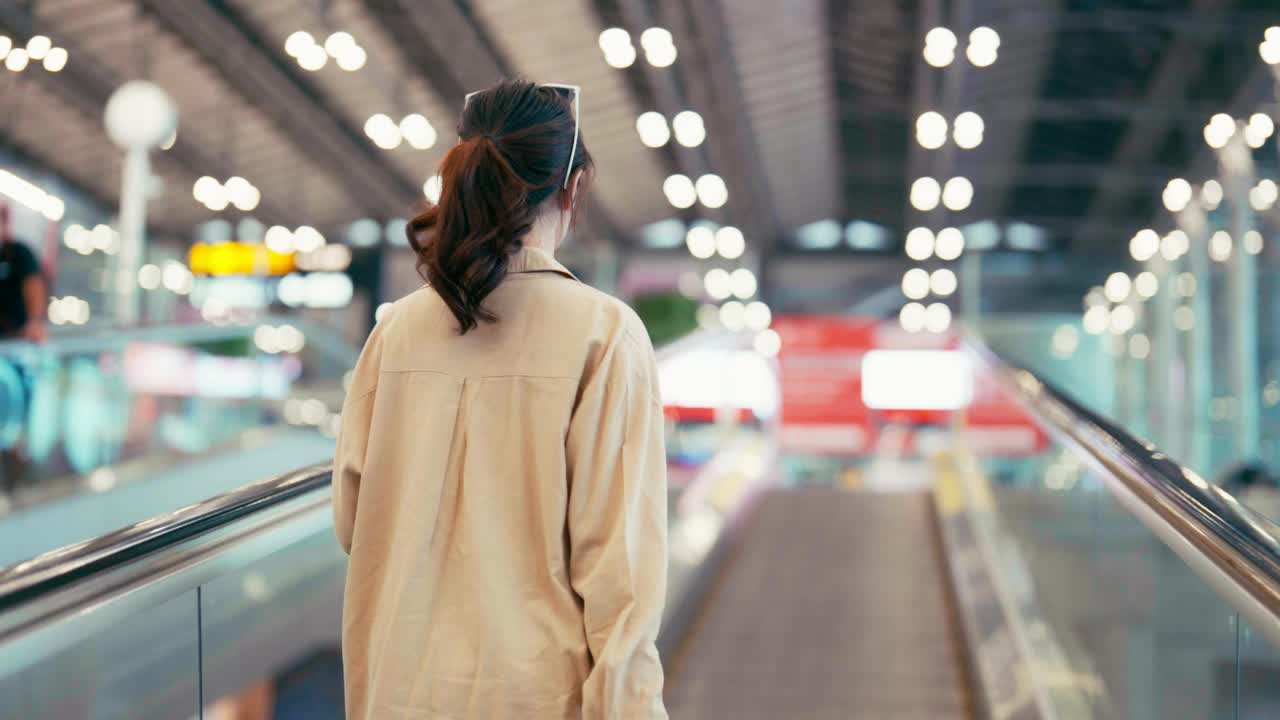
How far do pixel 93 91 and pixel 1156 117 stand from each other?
13131 millimetres

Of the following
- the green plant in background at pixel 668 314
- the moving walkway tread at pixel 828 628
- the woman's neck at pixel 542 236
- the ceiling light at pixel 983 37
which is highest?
the ceiling light at pixel 983 37

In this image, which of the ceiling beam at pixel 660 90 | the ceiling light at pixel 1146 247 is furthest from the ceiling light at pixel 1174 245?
the ceiling beam at pixel 660 90

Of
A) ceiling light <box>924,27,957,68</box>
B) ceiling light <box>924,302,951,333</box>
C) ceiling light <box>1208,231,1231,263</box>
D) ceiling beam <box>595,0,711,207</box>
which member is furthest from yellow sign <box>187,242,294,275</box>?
ceiling light <box>1208,231,1231,263</box>

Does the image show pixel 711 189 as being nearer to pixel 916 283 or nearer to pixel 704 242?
pixel 704 242

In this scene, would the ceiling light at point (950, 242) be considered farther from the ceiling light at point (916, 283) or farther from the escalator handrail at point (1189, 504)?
the escalator handrail at point (1189, 504)

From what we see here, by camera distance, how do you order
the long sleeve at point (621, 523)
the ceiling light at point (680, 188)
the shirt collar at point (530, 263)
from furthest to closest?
the ceiling light at point (680, 188), the shirt collar at point (530, 263), the long sleeve at point (621, 523)

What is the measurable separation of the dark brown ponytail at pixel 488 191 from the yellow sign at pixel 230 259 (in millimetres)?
18444

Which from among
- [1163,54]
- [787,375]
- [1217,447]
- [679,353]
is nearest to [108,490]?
[679,353]

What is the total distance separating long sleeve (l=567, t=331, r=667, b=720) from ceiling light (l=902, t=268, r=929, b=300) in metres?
23.3

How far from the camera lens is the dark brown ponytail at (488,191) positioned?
4.89 ft

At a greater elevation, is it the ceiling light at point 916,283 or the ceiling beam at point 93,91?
the ceiling beam at point 93,91

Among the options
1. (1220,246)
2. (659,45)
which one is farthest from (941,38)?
(1220,246)

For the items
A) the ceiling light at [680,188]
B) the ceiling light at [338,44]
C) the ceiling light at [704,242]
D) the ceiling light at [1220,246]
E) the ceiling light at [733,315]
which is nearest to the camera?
the ceiling light at [338,44]

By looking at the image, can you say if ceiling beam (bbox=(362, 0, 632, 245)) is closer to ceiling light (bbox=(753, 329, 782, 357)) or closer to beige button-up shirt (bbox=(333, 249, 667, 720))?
ceiling light (bbox=(753, 329, 782, 357))
